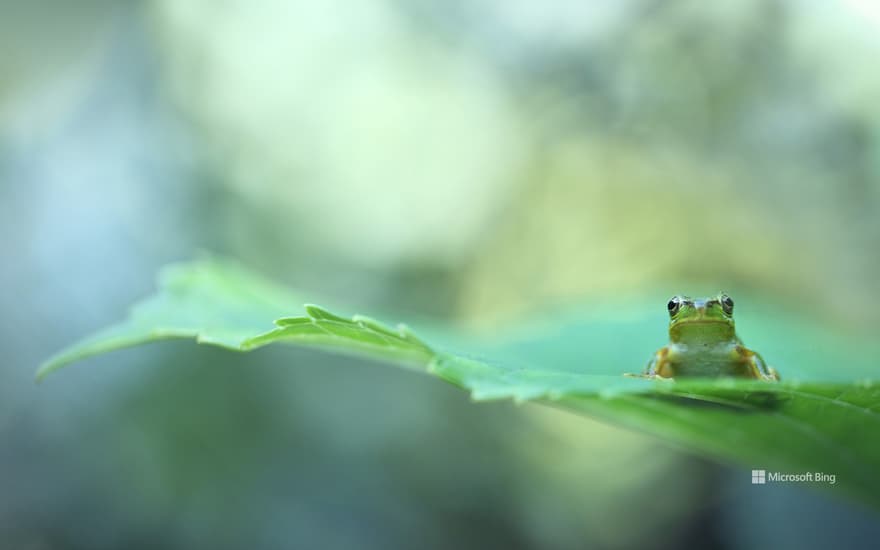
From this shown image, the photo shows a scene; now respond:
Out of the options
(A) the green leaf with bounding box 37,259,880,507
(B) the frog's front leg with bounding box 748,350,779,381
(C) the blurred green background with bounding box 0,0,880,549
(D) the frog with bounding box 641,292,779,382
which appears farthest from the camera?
(C) the blurred green background with bounding box 0,0,880,549

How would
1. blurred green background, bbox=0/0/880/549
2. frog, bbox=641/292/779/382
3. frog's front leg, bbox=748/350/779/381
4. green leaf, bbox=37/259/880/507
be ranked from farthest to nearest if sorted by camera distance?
blurred green background, bbox=0/0/880/549, frog, bbox=641/292/779/382, frog's front leg, bbox=748/350/779/381, green leaf, bbox=37/259/880/507

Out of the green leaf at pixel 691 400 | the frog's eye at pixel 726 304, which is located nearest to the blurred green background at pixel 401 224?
the frog's eye at pixel 726 304

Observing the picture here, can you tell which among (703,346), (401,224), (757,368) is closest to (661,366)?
(703,346)

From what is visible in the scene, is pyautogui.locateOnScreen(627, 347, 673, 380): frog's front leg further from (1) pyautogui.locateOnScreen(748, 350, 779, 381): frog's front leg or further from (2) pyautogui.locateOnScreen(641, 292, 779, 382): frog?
(1) pyautogui.locateOnScreen(748, 350, 779, 381): frog's front leg

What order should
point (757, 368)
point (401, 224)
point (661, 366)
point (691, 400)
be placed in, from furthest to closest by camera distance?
point (401, 224)
point (661, 366)
point (757, 368)
point (691, 400)

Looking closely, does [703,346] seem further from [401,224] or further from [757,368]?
[401,224]

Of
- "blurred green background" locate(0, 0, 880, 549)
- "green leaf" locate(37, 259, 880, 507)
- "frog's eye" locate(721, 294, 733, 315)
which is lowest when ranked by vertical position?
"green leaf" locate(37, 259, 880, 507)

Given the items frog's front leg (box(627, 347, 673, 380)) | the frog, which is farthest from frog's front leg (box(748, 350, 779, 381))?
frog's front leg (box(627, 347, 673, 380))

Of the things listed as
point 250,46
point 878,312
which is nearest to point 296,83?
point 250,46
